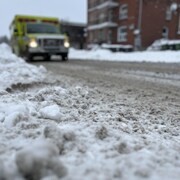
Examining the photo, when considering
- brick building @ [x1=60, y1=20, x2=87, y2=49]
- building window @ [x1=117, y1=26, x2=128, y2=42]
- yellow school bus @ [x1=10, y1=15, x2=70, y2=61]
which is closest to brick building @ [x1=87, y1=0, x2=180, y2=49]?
building window @ [x1=117, y1=26, x2=128, y2=42]

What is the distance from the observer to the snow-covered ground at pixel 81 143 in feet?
6.23

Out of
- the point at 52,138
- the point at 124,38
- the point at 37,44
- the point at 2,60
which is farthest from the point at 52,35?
the point at 124,38

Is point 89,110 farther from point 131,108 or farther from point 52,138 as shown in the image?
point 52,138

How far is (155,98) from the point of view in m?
5.15

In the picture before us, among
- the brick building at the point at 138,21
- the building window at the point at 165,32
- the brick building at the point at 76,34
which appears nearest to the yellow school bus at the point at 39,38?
the brick building at the point at 138,21

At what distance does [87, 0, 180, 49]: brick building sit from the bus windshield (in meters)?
17.4

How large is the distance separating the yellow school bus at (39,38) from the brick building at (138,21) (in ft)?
57.5

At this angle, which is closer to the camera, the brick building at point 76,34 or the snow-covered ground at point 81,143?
the snow-covered ground at point 81,143

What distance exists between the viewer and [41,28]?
17.1m

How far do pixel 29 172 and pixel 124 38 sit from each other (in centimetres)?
3723

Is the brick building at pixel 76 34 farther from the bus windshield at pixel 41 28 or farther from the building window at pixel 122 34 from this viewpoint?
the bus windshield at pixel 41 28

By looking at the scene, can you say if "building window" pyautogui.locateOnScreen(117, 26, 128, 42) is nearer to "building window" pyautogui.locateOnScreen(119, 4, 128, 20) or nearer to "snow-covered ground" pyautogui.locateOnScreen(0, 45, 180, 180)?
"building window" pyautogui.locateOnScreen(119, 4, 128, 20)

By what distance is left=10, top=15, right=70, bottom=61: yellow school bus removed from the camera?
52.5 ft

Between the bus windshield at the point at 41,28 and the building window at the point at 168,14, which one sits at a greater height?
the building window at the point at 168,14
